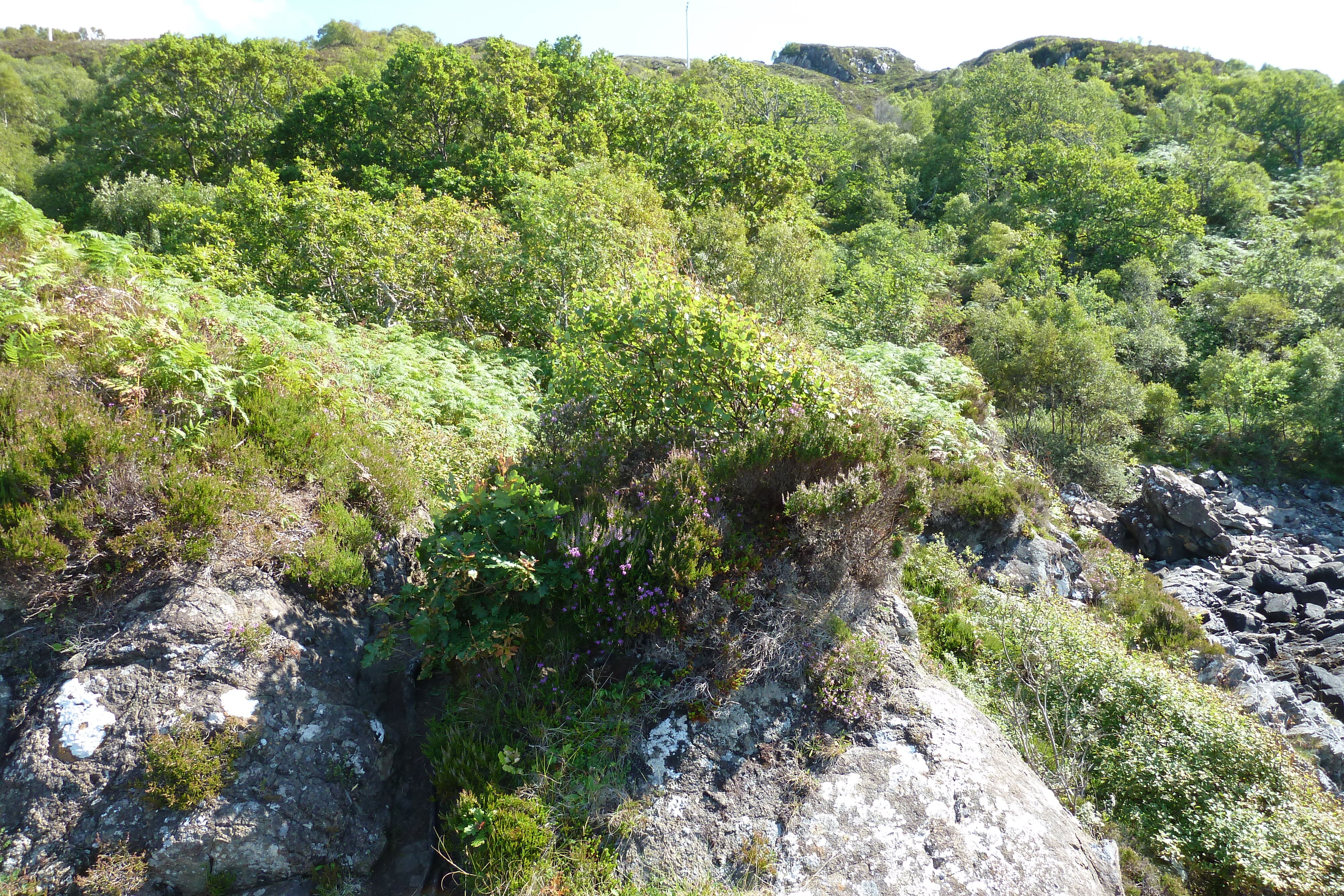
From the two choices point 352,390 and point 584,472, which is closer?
point 584,472

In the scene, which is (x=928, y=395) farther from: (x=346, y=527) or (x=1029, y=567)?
(x=346, y=527)

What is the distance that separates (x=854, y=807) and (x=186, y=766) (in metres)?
A: 4.05

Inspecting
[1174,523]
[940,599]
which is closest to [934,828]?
[940,599]

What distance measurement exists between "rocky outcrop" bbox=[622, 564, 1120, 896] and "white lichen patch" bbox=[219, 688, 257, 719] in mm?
2499

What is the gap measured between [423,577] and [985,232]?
131 ft

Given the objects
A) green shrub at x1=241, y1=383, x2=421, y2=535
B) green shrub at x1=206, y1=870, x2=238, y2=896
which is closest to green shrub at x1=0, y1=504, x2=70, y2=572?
green shrub at x1=241, y1=383, x2=421, y2=535

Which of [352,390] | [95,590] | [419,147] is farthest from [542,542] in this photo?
[419,147]

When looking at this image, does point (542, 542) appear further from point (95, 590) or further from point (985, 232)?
point (985, 232)

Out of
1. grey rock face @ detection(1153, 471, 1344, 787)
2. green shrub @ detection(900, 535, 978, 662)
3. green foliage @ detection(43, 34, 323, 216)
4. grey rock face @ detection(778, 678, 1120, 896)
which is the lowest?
grey rock face @ detection(1153, 471, 1344, 787)

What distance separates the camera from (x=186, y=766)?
3703 millimetres

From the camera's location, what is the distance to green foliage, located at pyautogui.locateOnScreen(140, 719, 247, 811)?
3658 millimetres

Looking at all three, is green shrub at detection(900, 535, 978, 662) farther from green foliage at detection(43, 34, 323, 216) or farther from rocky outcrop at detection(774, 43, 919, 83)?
rocky outcrop at detection(774, 43, 919, 83)

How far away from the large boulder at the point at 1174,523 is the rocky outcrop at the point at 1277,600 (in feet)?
0.35

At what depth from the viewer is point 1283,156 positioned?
5225 cm
